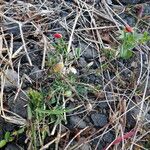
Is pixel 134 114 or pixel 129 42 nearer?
pixel 134 114

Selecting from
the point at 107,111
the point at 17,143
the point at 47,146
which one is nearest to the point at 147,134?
the point at 107,111

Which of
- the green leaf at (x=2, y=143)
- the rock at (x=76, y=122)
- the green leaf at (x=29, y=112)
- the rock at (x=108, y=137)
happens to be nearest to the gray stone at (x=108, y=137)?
the rock at (x=108, y=137)

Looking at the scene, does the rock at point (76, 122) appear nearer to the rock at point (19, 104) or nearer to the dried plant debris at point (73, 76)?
the dried plant debris at point (73, 76)

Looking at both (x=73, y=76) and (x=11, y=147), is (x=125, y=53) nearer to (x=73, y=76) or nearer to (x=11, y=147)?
(x=73, y=76)

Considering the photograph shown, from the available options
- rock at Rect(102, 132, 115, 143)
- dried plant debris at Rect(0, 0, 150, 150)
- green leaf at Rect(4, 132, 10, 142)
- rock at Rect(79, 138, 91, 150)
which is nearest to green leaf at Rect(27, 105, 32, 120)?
dried plant debris at Rect(0, 0, 150, 150)

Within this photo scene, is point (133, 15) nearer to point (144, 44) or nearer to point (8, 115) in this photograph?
point (144, 44)

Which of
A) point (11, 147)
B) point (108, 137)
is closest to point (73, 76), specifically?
point (108, 137)
